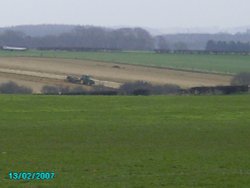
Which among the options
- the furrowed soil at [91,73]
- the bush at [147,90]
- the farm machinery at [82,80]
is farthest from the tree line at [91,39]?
the bush at [147,90]

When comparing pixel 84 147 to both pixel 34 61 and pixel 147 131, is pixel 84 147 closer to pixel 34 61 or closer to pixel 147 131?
pixel 147 131

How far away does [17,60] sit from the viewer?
7894 centimetres

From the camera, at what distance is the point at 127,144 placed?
18125 millimetres

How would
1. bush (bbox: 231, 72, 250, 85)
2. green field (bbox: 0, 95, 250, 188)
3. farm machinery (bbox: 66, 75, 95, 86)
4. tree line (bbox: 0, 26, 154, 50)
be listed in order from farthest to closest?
1. tree line (bbox: 0, 26, 154, 50)
2. farm machinery (bbox: 66, 75, 95, 86)
3. bush (bbox: 231, 72, 250, 85)
4. green field (bbox: 0, 95, 250, 188)

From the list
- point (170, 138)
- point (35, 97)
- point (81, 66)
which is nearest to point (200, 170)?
point (170, 138)

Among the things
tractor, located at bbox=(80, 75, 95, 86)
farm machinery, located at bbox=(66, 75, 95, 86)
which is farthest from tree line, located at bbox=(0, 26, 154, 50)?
tractor, located at bbox=(80, 75, 95, 86)

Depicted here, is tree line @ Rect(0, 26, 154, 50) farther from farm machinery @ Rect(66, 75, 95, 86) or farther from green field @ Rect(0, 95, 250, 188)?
green field @ Rect(0, 95, 250, 188)

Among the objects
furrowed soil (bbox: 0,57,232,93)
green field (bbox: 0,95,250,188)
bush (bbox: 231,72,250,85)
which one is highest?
green field (bbox: 0,95,250,188)

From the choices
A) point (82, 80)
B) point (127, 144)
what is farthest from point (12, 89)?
point (127, 144)

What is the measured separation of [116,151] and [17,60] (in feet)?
211

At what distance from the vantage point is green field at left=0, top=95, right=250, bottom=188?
12617mm

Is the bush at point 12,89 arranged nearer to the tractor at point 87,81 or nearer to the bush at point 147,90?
the tractor at point 87,81

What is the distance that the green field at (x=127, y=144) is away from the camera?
12617 millimetres

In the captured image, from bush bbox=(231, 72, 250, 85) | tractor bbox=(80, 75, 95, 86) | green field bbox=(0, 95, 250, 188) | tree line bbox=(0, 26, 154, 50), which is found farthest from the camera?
tree line bbox=(0, 26, 154, 50)
